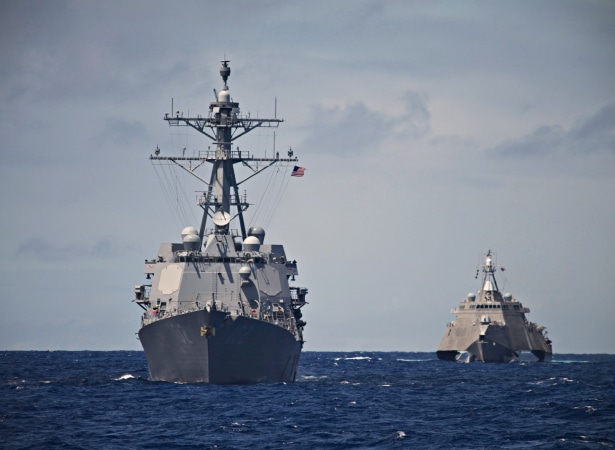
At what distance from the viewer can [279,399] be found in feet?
143

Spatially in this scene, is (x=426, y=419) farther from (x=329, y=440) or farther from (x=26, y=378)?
(x=26, y=378)

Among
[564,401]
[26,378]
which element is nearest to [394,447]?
[564,401]

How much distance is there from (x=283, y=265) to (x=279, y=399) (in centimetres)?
1108

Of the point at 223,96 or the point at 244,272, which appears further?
the point at 223,96

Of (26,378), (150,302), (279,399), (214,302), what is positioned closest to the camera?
(279,399)

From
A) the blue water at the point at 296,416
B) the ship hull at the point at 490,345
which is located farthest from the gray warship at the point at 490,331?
the blue water at the point at 296,416

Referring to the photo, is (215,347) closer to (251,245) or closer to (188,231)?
(251,245)

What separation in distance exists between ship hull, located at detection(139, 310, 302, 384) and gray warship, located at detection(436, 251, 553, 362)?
61395mm

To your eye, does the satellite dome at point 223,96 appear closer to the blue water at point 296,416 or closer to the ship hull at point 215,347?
the ship hull at point 215,347

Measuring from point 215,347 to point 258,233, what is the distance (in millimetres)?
10968

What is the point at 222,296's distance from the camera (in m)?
50.1

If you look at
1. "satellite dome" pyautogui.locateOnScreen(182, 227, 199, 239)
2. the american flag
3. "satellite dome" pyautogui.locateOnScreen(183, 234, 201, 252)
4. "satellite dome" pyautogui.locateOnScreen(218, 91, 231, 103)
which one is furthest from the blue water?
"satellite dome" pyautogui.locateOnScreen(218, 91, 231, 103)

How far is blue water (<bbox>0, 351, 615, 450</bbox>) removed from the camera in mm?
32531

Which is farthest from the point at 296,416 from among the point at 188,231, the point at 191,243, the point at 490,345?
the point at 490,345
